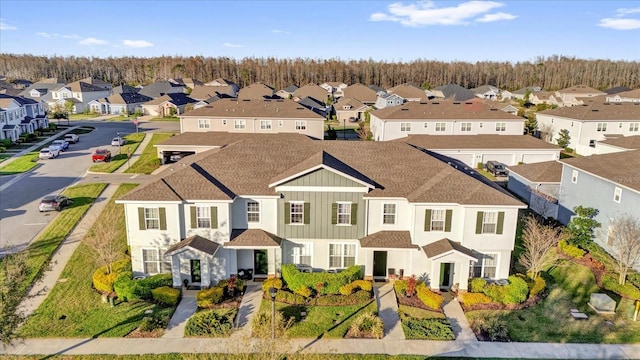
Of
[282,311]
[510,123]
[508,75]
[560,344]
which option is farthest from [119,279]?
[508,75]

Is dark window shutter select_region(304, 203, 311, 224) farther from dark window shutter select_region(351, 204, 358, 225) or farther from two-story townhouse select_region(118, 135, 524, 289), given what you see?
dark window shutter select_region(351, 204, 358, 225)

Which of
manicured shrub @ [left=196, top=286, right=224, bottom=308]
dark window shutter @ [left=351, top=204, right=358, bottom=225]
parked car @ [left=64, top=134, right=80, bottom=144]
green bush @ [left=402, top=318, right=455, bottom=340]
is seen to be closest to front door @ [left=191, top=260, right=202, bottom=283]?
manicured shrub @ [left=196, top=286, right=224, bottom=308]

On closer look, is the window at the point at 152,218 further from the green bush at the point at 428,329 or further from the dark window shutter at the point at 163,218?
the green bush at the point at 428,329

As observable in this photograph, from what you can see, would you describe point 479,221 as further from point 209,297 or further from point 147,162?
point 147,162

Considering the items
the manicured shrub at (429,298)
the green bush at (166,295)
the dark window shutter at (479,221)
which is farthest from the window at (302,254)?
the dark window shutter at (479,221)

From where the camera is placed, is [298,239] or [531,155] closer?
[298,239]

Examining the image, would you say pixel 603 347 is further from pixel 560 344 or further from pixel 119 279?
pixel 119 279

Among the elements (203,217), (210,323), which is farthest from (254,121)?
(210,323)
